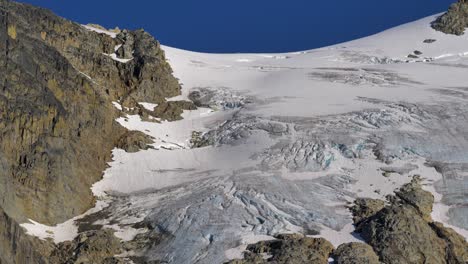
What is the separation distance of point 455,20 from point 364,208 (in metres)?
57.0

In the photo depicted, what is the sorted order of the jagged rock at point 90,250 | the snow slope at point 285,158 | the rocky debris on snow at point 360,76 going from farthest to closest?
1. the rocky debris on snow at point 360,76
2. the snow slope at point 285,158
3. the jagged rock at point 90,250

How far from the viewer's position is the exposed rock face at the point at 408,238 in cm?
4184

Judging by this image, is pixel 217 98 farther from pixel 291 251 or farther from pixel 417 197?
pixel 291 251

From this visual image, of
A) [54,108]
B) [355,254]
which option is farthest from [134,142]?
[355,254]

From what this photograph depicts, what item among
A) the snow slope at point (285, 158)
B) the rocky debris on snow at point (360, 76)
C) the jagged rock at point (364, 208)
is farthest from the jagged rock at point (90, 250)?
the rocky debris on snow at point (360, 76)

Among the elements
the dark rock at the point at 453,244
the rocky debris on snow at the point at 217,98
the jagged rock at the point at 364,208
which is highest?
the rocky debris on snow at the point at 217,98

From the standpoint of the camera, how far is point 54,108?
52938 millimetres

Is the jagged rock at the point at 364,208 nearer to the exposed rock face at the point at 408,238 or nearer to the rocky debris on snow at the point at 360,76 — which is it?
the exposed rock face at the point at 408,238

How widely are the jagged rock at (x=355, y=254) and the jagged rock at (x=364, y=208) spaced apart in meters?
3.07

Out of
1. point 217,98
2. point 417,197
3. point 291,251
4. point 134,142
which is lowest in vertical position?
point 291,251

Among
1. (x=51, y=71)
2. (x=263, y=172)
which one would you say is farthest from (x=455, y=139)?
(x=51, y=71)

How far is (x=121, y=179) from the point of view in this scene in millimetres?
52719

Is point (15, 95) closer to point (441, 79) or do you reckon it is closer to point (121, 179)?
point (121, 179)

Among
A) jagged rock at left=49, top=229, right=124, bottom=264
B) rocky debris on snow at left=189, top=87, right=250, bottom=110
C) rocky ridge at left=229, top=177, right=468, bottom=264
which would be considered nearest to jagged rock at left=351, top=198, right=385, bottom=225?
rocky ridge at left=229, top=177, right=468, bottom=264
